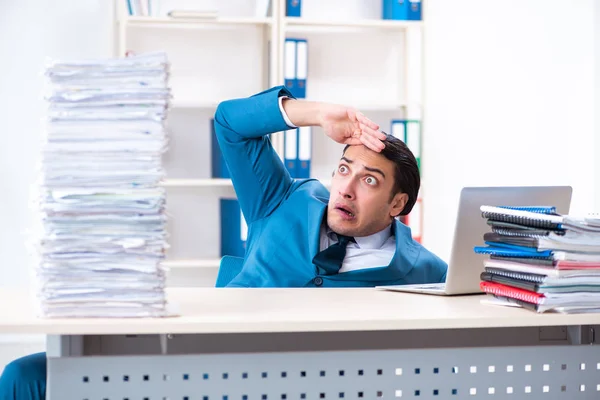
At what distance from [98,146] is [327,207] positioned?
982 mm

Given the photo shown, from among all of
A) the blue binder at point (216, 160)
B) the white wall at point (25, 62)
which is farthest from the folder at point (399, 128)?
the white wall at point (25, 62)

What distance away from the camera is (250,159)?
2363 mm

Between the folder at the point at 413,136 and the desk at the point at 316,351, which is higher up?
the folder at the point at 413,136

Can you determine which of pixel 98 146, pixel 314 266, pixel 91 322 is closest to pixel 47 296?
pixel 91 322

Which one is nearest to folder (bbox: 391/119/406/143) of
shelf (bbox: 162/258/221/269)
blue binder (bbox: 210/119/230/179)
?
blue binder (bbox: 210/119/230/179)

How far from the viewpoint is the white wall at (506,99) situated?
451 centimetres

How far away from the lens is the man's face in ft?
7.29

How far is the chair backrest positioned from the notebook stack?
942mm

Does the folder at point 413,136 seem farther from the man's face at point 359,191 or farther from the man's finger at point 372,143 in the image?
the man's finger at point 372,143

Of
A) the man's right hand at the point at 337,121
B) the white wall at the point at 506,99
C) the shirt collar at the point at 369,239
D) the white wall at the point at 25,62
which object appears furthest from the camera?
the white wall at the point at 506,99

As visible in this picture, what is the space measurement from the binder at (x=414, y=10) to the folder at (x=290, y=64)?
2.02 feet

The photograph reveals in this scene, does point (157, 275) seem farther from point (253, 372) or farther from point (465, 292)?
point (465, 292)

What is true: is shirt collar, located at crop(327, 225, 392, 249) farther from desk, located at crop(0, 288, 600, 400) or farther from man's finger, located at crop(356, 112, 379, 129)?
desk, located at crop(0, 288, 600, 400)

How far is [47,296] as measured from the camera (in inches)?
54.9
